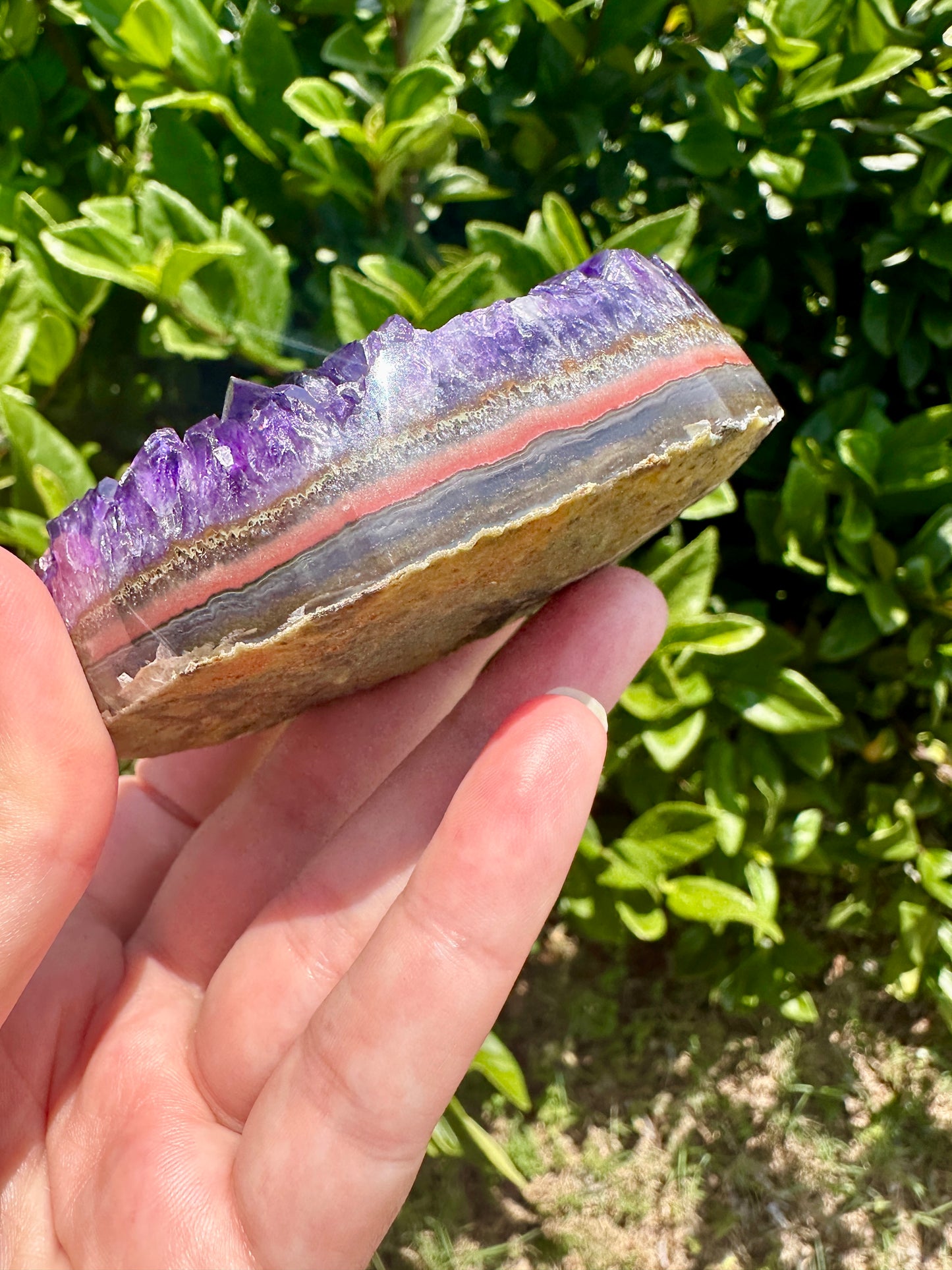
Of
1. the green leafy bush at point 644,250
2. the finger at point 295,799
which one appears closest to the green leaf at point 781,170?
the green leafy bush at point 644,250

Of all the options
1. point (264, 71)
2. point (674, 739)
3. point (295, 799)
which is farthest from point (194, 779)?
point (264, 71)

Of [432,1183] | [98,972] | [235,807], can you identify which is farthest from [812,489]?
[432,1183]

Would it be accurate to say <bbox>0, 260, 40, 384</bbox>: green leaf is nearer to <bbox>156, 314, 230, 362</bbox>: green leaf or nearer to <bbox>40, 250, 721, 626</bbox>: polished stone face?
<bbox>156, 314, 230, 362</bbox>: green leaf

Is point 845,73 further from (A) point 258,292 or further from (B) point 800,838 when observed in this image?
(B) point 800,838

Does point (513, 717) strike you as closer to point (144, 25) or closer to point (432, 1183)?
point (144, 25)

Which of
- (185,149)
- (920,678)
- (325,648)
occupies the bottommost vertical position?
(920,678)

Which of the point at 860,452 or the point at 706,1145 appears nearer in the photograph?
the point at 860,452
